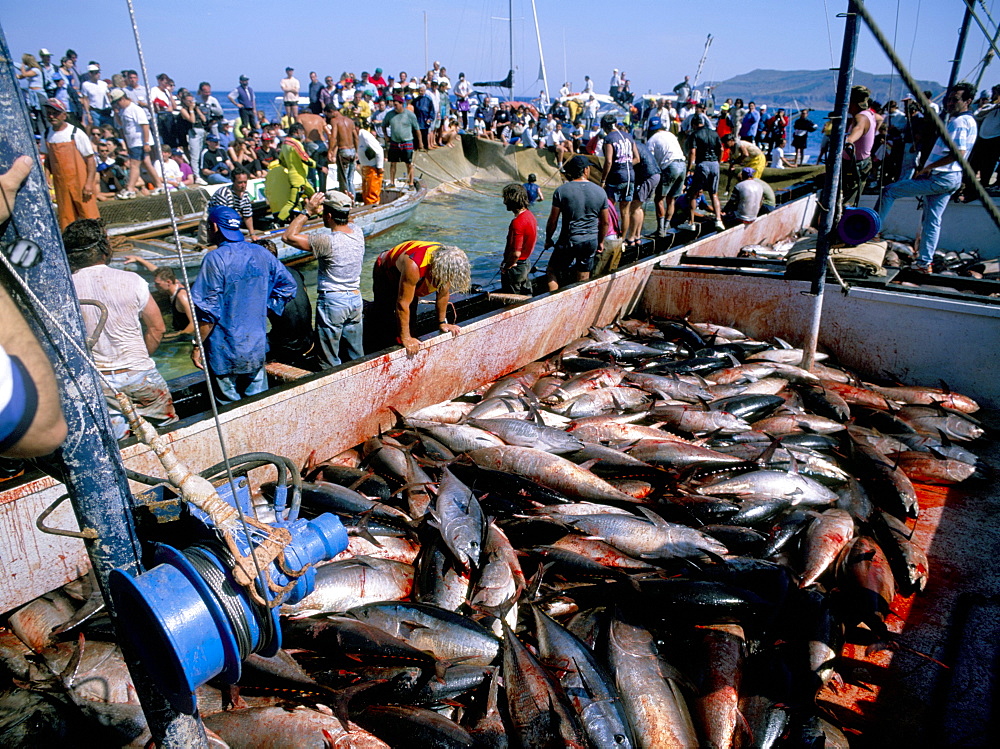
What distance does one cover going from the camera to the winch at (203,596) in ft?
4.93

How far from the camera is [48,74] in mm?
13320

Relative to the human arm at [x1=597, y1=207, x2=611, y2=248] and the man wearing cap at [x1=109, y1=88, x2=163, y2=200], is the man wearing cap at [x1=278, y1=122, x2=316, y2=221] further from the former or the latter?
the human arm at [x1=597, y1=207, x2=611, y2=248]

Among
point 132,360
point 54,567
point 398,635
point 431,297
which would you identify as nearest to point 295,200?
point 431,297

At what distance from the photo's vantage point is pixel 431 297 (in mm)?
8266

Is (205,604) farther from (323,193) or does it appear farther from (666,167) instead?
(323,193)

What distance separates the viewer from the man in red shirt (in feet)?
22.0

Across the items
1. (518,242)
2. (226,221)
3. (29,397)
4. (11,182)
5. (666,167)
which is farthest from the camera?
(666,167)

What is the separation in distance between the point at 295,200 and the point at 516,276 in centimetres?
614

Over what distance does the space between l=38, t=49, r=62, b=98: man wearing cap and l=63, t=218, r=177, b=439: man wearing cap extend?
12.5 m

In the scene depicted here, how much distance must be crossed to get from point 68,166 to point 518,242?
732cm

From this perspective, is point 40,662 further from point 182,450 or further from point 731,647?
point 731,647

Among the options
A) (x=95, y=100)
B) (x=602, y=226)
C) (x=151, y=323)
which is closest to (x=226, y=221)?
(x=151, y=323)

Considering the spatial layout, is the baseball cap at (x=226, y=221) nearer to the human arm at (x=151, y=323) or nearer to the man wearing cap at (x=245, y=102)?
the human arm at (x=151, y=323)

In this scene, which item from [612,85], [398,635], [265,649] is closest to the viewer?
[265,649]
